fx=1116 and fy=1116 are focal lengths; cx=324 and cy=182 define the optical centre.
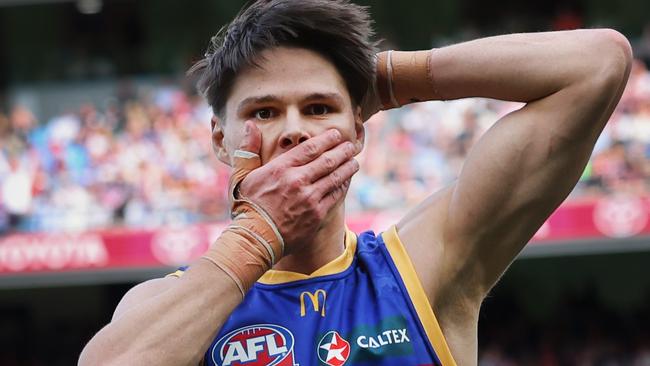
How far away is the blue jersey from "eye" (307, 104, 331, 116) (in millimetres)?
413

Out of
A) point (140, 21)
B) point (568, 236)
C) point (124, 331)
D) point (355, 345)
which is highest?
point (124, 331)

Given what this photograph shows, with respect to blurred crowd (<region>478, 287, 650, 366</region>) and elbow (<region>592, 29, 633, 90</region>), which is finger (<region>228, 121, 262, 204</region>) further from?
blurred crowd (<region>478, 287, 650, 366</region>)

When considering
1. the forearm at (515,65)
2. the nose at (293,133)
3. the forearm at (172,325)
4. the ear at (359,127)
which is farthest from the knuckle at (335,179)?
the forearm at (515,65)

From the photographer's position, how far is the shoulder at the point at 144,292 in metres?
2.74

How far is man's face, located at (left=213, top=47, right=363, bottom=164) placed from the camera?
2.76 metres

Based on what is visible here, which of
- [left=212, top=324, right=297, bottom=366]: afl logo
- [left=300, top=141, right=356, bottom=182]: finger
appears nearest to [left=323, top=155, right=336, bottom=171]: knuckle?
[left=300, top=141, right=356, bottom=182]: finger

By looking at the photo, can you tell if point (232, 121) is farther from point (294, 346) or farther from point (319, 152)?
point (294, 346)

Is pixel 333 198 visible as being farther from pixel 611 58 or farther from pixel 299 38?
pixel 611 58

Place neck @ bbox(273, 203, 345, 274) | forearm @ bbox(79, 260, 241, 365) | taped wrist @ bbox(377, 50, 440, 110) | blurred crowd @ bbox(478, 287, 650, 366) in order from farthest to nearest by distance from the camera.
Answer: blurred crowd @ bbox(478, 287, 650, 366) → taped wrist @ bbox(377, 50, 440, 110) → neck @ bbox(273, 203, 345, 274) → forearm @ bbox(79, 260, 241, 365)

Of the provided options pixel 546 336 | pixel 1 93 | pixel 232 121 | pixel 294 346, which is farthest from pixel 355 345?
pixel 1 93

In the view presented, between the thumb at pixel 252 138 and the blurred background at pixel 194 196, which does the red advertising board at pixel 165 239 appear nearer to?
the blurred background at pixel 194 196

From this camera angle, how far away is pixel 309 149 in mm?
2676

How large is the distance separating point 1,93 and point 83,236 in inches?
220

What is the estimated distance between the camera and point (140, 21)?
17.7 metres
